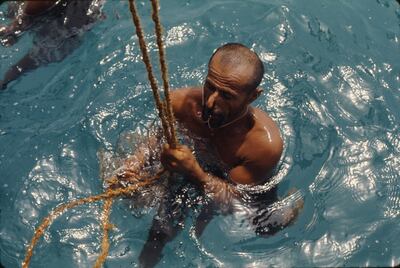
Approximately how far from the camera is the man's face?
3801 millimetres

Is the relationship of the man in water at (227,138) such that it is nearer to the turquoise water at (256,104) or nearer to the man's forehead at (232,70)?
the man's forehead at (232,70)

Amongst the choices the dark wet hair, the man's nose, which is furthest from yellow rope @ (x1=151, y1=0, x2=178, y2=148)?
the dark wet hair

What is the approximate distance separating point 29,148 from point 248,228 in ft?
6.67

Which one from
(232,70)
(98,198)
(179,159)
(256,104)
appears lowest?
(256,104)

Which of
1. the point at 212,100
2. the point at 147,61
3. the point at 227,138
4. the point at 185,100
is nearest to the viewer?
the point at 147,61

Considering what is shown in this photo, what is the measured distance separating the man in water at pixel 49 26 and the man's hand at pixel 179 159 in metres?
2.69

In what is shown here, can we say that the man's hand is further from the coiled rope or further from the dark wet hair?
the dark wet hair

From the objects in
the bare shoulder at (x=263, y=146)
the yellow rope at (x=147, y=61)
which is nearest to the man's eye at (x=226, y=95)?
the bare shoulder at (x=263, y=146)

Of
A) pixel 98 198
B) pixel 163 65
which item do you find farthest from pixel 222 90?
pixel 98 198

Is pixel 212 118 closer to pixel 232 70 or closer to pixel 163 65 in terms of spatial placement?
pixel 232 70

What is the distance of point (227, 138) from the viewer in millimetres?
4230

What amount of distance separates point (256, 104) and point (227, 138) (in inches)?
45.2

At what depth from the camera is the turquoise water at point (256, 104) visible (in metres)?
4.29

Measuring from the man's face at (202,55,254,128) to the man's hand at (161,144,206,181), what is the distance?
45 cm
